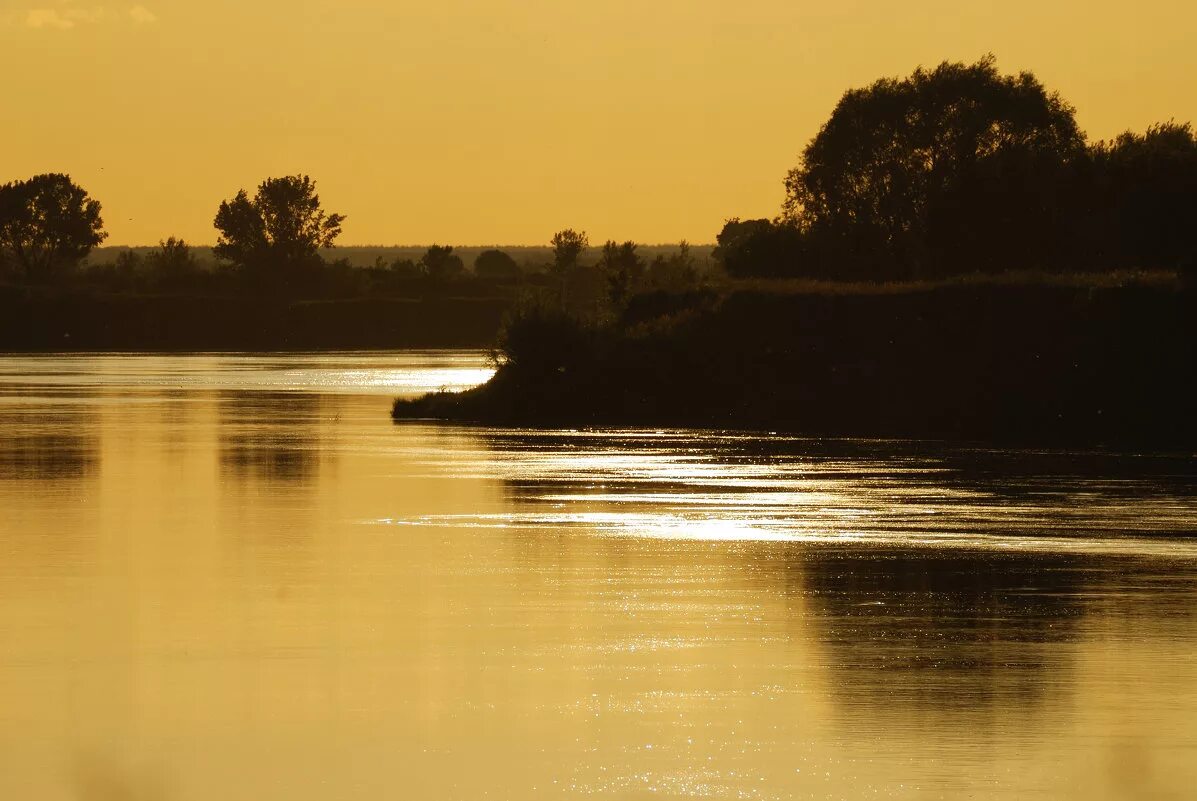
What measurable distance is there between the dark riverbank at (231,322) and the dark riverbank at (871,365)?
105m

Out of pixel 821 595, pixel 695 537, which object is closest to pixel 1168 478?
pixel 695 537

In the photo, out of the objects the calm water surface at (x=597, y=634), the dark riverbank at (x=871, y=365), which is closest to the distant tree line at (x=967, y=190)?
the dark riverbank at (x=871, y=365)

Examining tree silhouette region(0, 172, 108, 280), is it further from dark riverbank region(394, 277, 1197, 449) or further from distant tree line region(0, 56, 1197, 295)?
dark riverbank region(394, 277, 1197, 449)

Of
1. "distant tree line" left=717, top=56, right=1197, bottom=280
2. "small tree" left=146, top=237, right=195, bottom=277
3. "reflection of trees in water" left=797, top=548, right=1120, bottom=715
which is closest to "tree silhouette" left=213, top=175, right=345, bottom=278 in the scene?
"small tree" left=146, top=237, right=195, bottom=277

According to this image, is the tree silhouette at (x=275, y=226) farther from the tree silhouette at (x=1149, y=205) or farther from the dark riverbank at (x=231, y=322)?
the tree silhouette at (x=1149, y=205)

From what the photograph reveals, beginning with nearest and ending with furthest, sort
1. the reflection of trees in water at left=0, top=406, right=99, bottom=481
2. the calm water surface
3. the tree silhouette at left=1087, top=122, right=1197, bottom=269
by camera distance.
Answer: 1. the calm water surface
2. the reflection of trees in water at left=0, top=406, right=99, bottom=481
3. the tree silhouette at left=1087, top=122, right=1197, bottom=269

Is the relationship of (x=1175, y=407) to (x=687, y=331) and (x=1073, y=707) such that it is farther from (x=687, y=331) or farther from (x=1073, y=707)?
(x=1073, y=707)

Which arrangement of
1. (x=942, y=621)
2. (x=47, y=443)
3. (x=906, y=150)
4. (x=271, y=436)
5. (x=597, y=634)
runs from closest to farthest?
(x=597, y=634), (x=942, y=621), (x=47, y=443), (x=271, y=436), (x=906, y=150)

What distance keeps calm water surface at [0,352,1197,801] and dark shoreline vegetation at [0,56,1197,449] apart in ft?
59.3

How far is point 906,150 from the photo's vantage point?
11275 centimetres

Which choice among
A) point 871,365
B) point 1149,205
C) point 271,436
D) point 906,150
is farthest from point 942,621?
point 906,150

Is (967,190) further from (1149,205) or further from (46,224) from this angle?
(46,224)

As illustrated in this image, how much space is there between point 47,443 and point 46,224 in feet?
470

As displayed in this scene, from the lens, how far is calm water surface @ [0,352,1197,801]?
15.1m
